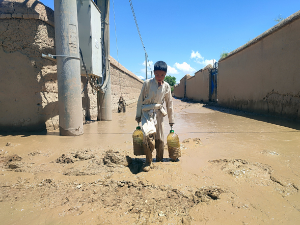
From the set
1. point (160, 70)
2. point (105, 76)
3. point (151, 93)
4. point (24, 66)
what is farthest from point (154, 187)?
point (105, 76)

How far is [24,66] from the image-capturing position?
4.55m

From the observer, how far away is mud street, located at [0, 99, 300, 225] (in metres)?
1.60

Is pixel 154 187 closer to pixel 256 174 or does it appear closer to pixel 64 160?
pixel 256 174

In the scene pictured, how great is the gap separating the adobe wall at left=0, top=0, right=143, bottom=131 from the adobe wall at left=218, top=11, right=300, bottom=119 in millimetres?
7364

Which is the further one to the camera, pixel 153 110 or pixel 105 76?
pixel 105 76

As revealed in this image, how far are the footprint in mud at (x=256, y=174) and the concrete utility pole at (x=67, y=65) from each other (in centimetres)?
332

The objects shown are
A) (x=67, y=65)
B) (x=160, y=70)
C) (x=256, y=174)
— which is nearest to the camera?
(x=256, y=174)

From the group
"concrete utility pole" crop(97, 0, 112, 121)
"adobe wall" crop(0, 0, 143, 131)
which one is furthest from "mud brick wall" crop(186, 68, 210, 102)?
"adobe wall" crop(0, 0, 143, 131)

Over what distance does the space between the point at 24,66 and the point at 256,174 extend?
203 inches

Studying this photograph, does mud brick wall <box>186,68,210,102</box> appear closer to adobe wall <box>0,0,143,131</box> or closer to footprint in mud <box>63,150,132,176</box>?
adobe wall <box>0,0,143,131</box>

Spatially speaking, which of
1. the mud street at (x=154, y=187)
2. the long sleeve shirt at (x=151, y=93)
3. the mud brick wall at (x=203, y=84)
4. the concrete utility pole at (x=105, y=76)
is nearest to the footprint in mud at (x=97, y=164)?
the mud street at (x=154, y=187)

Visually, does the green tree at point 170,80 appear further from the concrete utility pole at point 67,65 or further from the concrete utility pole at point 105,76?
the concrete utility pole at point 67,65

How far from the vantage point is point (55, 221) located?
1.55 m

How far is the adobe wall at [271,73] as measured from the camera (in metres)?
6.20
